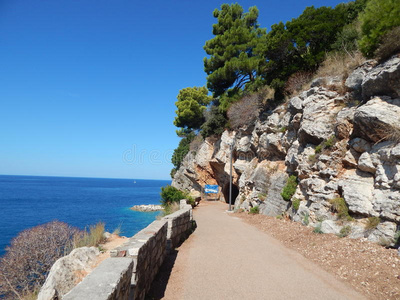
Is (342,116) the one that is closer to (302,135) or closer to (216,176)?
(302,135)

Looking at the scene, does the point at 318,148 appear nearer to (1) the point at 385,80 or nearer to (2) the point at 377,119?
(2) the point at 377,119

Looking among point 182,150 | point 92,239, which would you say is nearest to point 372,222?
point 92,239

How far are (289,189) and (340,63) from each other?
7.01 m

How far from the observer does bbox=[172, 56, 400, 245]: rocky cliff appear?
25.4 ft

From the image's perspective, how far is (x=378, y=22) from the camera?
9656 mm

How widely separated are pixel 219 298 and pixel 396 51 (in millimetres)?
9862

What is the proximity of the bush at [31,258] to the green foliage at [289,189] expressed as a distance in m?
9.71

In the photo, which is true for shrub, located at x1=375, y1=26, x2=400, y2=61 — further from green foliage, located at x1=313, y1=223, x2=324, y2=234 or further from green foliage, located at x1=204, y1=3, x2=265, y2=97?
green foliage, located at x1=204, y1=3, x2=265, y2=97

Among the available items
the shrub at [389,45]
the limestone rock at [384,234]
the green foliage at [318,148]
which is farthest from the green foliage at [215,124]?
the limestone rock at [384,234]

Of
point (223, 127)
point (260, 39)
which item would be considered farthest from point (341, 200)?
point (260, 39)

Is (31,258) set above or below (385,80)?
below

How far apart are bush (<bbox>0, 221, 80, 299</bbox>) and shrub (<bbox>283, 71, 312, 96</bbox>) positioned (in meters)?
14.2

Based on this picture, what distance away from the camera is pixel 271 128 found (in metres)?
16.2

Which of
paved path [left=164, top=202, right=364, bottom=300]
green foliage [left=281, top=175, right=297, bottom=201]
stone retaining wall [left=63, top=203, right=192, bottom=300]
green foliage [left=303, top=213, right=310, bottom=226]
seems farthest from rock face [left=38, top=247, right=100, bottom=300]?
green foliage [left=281, top=175, right=297, bottom=201]
